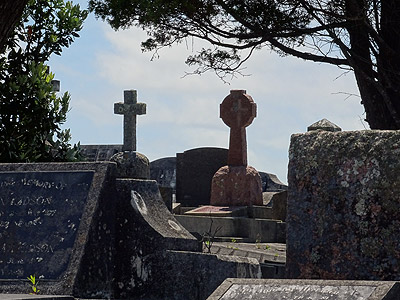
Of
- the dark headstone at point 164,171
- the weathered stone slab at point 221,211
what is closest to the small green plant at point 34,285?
the weathered stone slab at point 221,211

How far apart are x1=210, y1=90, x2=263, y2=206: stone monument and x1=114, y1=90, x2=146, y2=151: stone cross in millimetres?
3582

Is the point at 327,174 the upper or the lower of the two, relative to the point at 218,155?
lower

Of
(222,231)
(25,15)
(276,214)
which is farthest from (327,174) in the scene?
(276,214)

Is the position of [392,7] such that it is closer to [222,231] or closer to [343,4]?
[343,4]

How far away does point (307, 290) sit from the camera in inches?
169

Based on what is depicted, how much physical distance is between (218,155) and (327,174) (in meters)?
15.2

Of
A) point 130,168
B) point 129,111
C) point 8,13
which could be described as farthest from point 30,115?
point 129,111

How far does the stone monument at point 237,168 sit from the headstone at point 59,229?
10.7 metres

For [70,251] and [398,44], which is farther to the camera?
[398,44]

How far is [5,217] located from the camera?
7.49m

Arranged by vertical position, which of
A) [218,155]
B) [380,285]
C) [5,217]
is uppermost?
[218,155]

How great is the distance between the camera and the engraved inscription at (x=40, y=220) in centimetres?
714

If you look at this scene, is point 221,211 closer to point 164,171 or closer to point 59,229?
point 164,171

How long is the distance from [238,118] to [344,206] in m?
13.9
